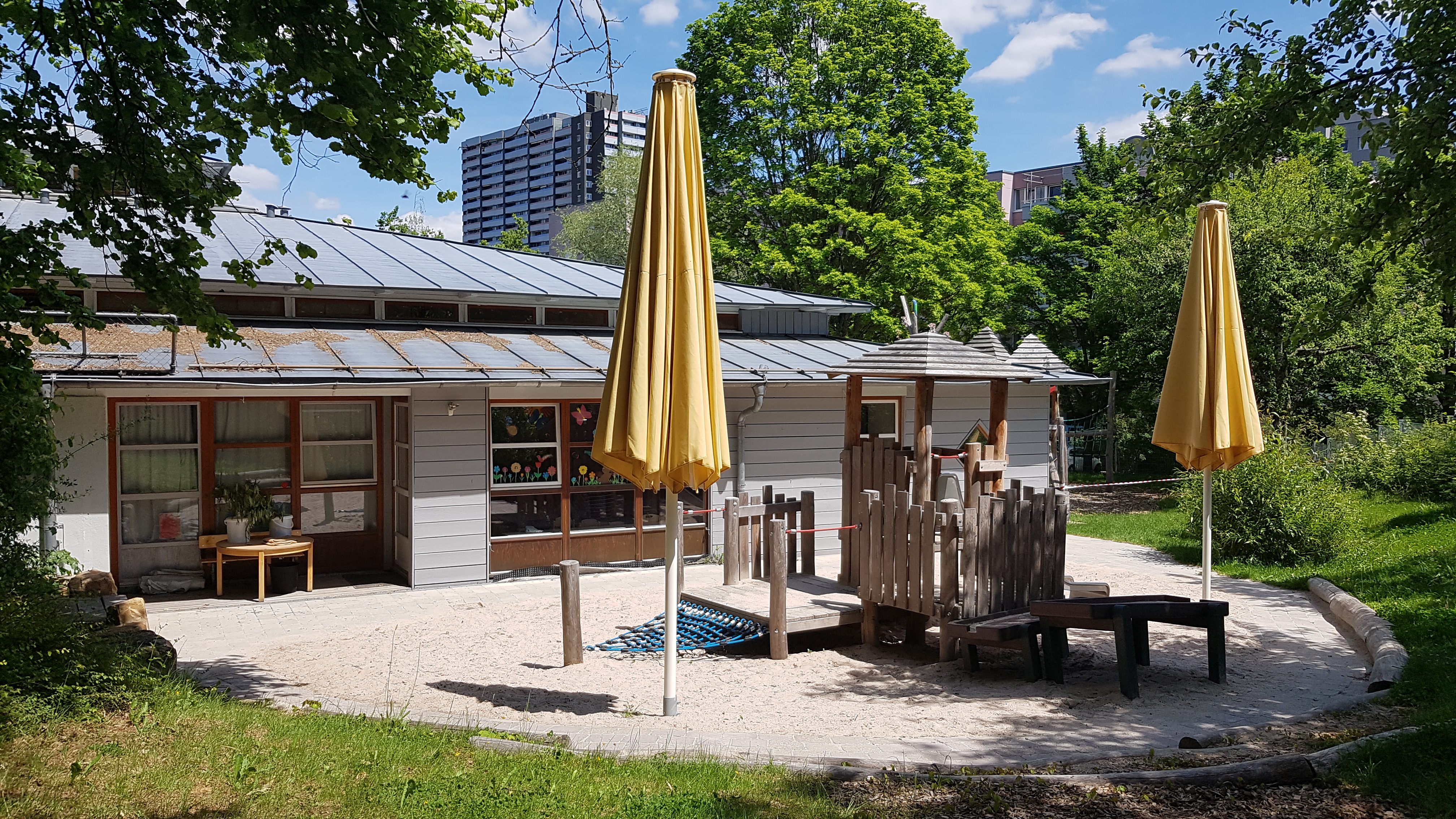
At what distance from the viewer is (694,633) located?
904cm

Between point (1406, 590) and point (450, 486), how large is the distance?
411 inches

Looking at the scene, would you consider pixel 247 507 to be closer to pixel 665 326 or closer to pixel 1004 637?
pixel 665 326

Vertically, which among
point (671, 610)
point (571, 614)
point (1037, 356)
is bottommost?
point (571, 614)

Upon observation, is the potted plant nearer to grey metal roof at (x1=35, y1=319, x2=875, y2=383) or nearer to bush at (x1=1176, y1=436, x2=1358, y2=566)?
grey metal roof at (x1=35, y1=319, x2=875, y2=383)

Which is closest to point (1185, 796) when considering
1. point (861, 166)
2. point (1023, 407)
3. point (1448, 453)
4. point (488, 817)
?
point (488, 817)

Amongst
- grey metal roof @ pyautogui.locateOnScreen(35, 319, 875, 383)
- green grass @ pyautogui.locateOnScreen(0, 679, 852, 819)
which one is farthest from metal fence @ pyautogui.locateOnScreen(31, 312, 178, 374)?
green grass @ pyautogui.locateOnScreen(0, 679, 852, 819)

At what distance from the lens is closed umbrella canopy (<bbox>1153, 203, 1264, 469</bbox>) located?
9008 mm

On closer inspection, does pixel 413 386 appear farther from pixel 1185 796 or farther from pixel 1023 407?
pixel 1023 407

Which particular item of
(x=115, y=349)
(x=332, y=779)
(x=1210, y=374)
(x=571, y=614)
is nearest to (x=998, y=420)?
(x=1210, y=374)

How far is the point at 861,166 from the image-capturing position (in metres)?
26.8

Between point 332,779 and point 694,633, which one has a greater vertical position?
point 332,779

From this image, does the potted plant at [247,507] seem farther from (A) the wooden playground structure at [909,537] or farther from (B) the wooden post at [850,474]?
(B) the wooden post at [850,474]

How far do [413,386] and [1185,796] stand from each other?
8.96m

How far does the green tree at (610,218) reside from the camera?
41.3 meters
